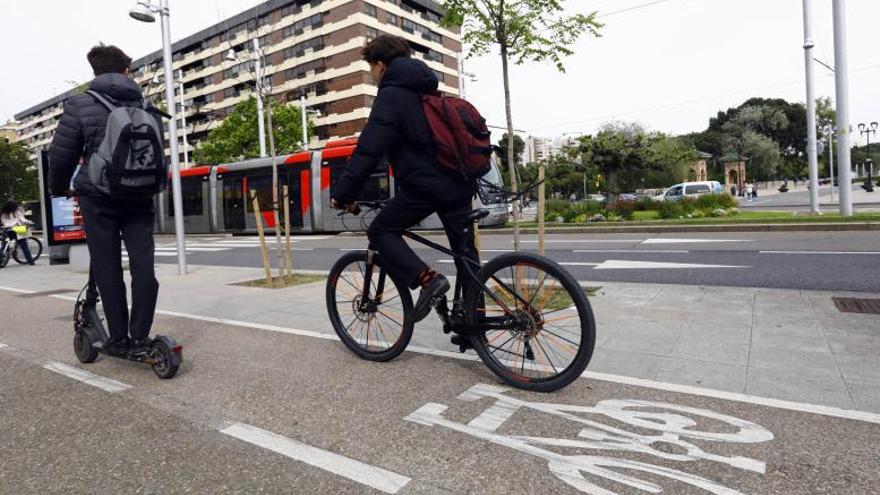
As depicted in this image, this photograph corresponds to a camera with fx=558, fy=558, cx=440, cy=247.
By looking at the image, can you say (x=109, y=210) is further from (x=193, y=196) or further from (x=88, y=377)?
(x=193, y=196)

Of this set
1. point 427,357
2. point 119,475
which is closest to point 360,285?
point 427,357

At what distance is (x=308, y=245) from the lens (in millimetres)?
16641

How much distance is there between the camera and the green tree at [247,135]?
41312 mm

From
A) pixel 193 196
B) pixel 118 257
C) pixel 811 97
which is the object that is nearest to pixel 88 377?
pixel 118 257

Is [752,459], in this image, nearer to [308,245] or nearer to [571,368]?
[571,368]

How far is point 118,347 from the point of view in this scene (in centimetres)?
359

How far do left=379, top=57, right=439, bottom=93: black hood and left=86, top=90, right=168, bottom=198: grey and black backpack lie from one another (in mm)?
1480

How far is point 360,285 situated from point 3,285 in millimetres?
9428

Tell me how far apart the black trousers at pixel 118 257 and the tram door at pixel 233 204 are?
64.7ft

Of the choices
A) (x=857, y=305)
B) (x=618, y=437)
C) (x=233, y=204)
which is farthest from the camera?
(x=233, y=204)

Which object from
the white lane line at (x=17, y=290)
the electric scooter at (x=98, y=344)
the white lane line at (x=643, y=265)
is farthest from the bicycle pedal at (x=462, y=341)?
the white lane line at (x=17, y=290)

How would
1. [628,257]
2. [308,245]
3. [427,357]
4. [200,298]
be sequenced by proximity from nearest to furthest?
1. [427,357]
2. [200,298]
3. [628,257]
4. [308,245]

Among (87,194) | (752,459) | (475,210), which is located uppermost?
(87,194)

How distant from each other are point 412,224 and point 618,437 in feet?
5.25
